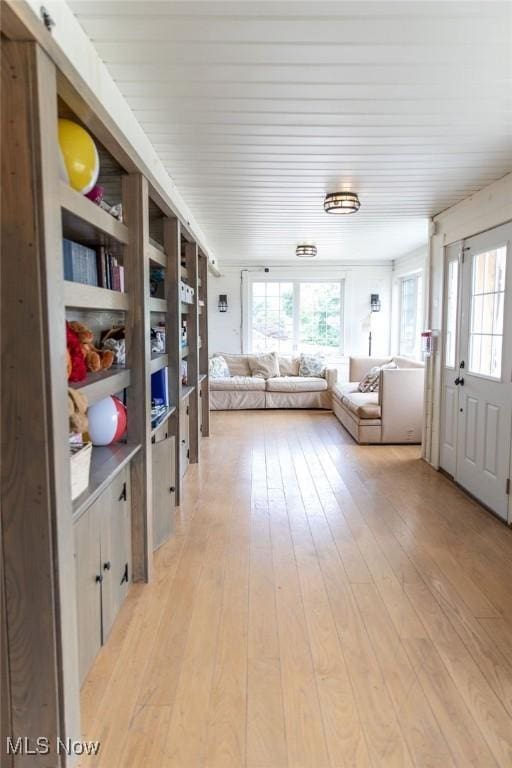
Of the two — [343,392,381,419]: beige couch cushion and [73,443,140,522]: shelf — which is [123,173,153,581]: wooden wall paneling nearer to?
[73,443,140,522]: shelf

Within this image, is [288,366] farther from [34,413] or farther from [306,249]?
[34,413]

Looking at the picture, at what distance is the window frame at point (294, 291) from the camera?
8.90 meters

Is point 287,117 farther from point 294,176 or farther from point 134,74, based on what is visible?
point 294,176

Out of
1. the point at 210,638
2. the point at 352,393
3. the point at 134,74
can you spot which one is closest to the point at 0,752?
the point at 210,638

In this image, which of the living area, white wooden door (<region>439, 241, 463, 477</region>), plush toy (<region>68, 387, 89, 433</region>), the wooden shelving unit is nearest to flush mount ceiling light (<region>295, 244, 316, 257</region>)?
the living area

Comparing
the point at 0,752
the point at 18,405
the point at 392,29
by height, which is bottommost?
the point at 0,752

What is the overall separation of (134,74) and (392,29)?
101 cm

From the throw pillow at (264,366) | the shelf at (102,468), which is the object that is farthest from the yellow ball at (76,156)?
the throw pillow at (264,366)

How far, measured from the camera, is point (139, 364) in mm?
2562

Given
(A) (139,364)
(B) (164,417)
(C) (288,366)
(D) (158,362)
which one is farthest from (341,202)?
(C) (288,366)

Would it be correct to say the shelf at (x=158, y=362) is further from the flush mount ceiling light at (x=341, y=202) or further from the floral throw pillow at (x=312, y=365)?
the floral throw pillow at (x=312, y=365)

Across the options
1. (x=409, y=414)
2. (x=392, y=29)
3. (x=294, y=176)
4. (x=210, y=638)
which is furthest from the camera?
(x=409, y=414)

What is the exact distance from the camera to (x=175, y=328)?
144 inches

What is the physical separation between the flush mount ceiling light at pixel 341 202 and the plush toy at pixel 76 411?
9.68 feet
